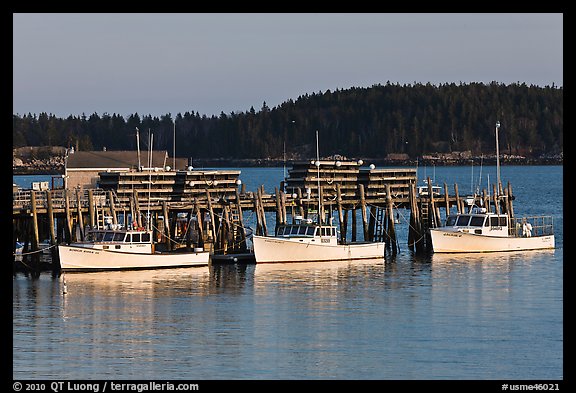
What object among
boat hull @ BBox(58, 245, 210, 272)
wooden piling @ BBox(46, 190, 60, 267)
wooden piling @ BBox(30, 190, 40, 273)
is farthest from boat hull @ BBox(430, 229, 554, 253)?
wooden piling @ BBox(30, 190, 40, 273)

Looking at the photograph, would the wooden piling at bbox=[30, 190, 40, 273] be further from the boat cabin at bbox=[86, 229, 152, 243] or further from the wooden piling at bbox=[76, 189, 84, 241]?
the boat cabin at bbox=[86, 229, 152, 243]

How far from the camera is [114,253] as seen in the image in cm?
6506

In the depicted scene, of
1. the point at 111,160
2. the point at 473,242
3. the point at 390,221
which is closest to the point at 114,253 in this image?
the point at 390,221

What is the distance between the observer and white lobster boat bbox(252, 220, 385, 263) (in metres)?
68.7

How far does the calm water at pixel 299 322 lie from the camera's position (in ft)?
139

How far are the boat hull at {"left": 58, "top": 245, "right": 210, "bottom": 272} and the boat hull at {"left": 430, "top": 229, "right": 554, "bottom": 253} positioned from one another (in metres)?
13.2

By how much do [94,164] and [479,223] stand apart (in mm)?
24687

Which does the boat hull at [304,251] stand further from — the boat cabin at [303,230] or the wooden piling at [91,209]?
the wooden piling at [91,209]

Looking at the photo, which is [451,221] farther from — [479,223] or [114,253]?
[114,253]

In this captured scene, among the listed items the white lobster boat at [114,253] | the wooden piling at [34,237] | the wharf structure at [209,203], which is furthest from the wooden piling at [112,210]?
the wooden piling at [34,237]

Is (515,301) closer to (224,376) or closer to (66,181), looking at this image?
(224,376)

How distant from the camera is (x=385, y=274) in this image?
65875mm

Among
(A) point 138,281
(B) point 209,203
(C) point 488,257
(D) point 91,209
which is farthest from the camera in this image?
(C) point 488,257
